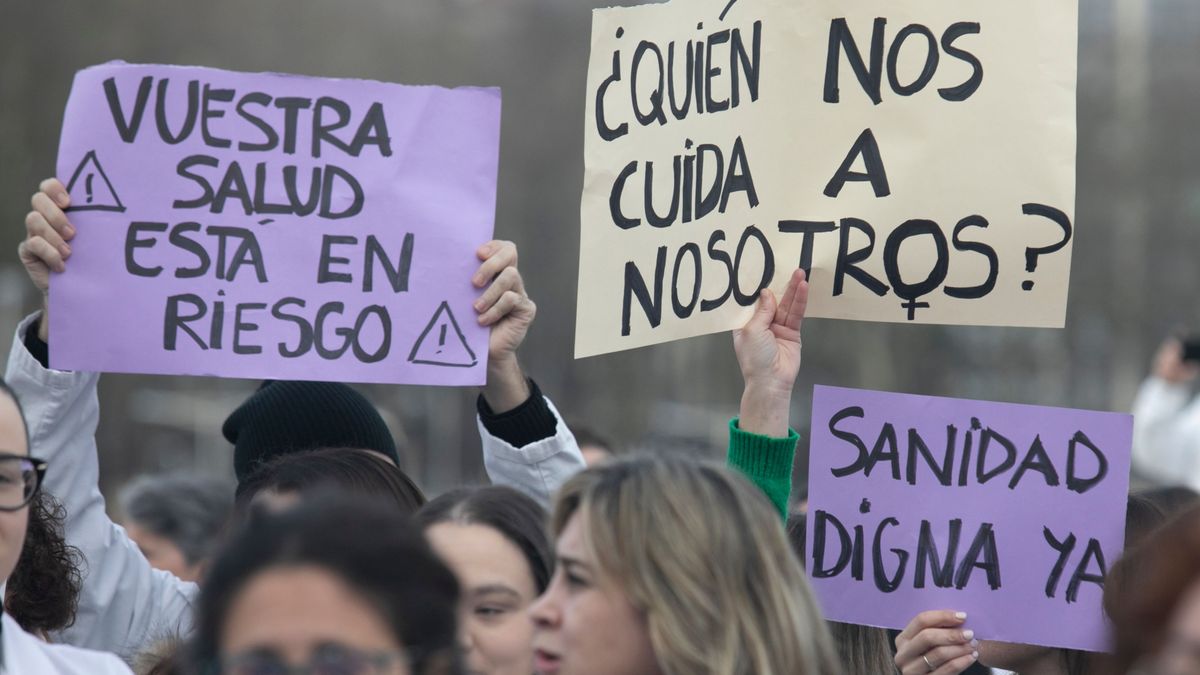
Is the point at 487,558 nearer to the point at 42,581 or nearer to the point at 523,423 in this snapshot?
the point at 523,423

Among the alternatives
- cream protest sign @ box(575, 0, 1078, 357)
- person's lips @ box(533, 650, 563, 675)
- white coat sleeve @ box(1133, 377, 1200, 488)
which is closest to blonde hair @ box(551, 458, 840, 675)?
person's lips @ box(533, 650, 563, 675)

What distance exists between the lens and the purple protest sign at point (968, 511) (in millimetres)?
3725

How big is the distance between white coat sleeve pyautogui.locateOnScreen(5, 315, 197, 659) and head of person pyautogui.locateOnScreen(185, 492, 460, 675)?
1.47 m

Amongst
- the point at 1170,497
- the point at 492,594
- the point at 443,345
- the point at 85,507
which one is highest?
the point at 443,345

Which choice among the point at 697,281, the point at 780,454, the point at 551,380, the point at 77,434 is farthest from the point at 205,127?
the point at 551,380

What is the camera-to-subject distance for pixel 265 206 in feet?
13.2

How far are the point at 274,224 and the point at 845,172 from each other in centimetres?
123

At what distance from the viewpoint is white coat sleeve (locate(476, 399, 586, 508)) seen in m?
3.99

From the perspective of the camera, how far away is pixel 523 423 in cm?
399

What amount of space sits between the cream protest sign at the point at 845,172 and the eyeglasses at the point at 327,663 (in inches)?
68.1

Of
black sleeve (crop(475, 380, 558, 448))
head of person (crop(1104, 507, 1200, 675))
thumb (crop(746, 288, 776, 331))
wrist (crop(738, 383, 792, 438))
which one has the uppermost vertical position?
thumb (crop(746, 288, 776, 331))

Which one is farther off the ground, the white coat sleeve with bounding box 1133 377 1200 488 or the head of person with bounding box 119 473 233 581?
the white coat sleeve with bounding box 1133 377 1200 488

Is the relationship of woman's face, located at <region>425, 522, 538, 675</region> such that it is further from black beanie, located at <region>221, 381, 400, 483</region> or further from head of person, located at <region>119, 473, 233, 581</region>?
head of person, located at <region>119, 473, 233, 581</region>

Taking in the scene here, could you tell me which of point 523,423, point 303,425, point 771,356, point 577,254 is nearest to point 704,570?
point 771,356
